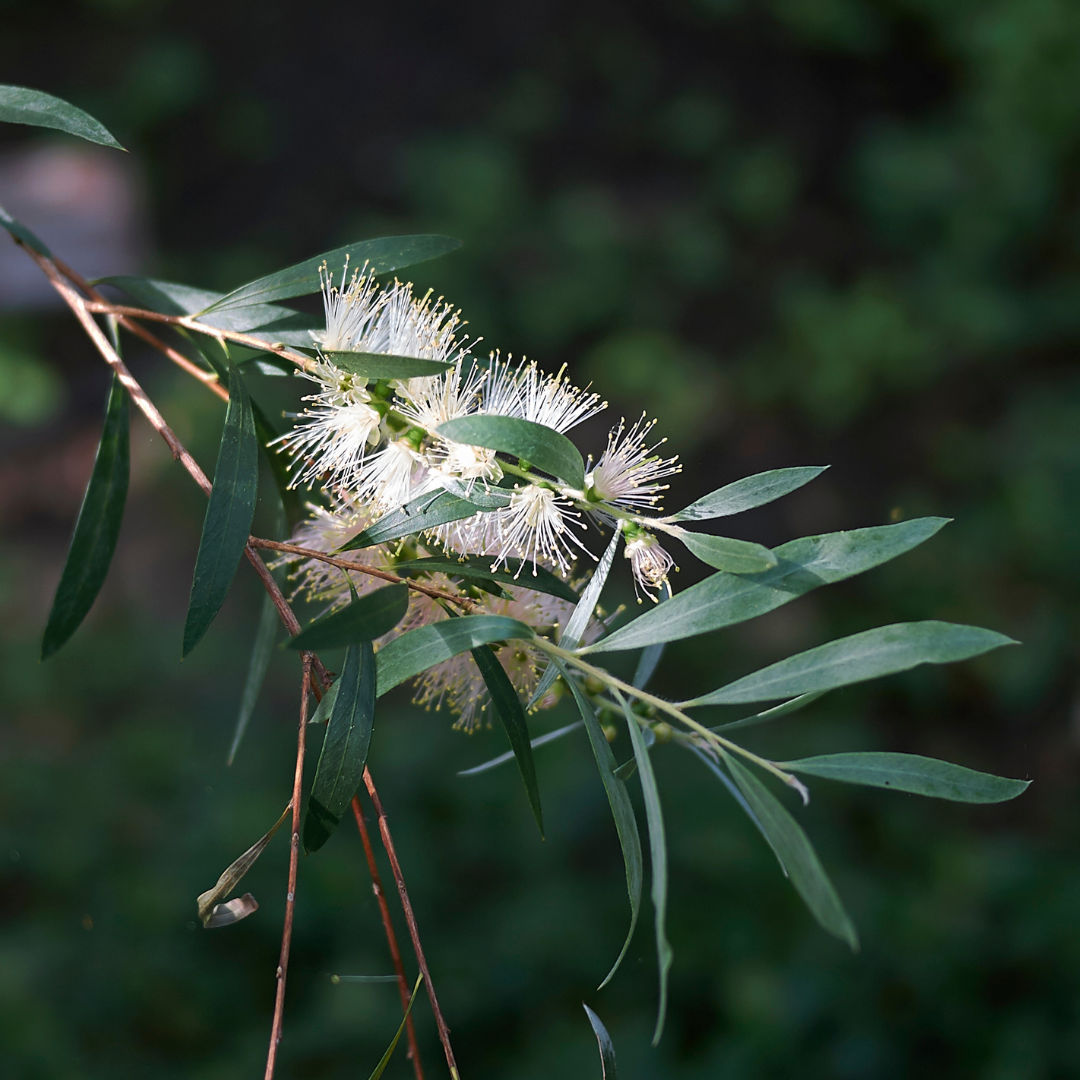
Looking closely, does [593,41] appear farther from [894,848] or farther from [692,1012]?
[692,1012]

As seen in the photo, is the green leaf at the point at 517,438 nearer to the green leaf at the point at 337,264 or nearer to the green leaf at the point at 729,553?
the green leaf at the point at 729,553

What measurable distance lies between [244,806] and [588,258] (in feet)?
5.78

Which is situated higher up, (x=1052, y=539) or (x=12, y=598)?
(x=12, y=598)

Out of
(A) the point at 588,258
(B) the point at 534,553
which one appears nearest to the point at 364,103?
(A) the point at 588,258

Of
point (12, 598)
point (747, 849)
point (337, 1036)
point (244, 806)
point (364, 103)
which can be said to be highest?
point (364, 103)

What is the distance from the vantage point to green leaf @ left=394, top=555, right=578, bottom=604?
533mm

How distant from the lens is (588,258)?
2.79 m

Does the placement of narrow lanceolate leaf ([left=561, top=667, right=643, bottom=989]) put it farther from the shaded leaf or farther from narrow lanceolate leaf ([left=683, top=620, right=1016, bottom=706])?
the shaded leaf

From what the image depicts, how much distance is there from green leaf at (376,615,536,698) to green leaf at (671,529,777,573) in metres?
0.09

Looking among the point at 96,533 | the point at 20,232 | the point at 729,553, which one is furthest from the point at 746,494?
the point at 20,232

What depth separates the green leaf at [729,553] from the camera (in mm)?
471

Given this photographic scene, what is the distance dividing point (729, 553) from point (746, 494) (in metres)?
0.04

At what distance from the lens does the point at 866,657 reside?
0.46 m

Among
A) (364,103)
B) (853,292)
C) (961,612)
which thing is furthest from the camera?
(364,103)
